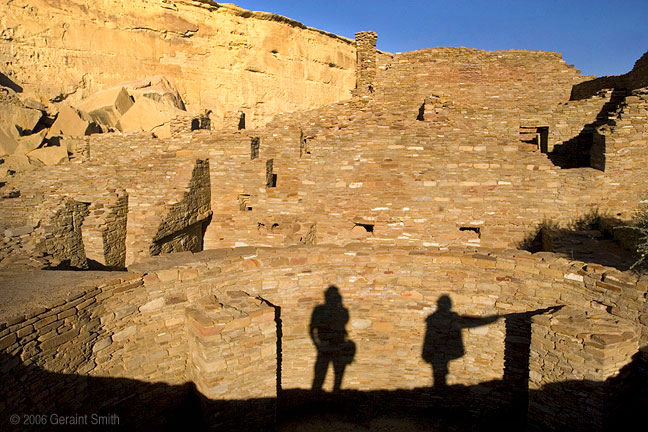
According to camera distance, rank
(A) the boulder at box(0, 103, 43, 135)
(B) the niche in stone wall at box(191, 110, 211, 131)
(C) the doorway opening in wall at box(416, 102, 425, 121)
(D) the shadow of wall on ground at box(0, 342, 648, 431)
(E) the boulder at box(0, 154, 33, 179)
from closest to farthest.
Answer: (D) the shadow of wall on ground at box(0, 342, 648, 431) → (C) the doorway opening in wall at box(416, 102, 425, 121) → (E) the boulder at box(0, 154, 33, 179) → (A) the boulder at box(0, 103, 43, 135) → (B) the niche in stone wall at box(191, 110, 211, 131)

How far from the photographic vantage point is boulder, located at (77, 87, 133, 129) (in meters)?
16.2

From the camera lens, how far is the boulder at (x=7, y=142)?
44.0 ft

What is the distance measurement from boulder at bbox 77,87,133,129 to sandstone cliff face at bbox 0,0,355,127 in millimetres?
1809

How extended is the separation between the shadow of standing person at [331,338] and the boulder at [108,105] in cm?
1395

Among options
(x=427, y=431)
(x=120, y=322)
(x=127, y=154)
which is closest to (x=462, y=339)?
(x=427, y=431)

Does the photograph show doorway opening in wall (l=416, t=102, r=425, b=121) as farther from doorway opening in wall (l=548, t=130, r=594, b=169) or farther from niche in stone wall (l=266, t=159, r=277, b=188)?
niche in stone wall (l=266, t=159, r=277, b=188)

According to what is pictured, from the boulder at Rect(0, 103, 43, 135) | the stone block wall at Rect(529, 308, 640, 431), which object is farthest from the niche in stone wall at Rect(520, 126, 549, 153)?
the boulder at Rect(0, 103, 43, 135)

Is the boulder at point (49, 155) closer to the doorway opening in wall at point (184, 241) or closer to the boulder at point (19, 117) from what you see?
the boulder at point (19, 117)

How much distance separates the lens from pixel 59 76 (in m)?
17.6

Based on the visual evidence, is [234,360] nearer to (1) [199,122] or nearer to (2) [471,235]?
(2) [471,235]

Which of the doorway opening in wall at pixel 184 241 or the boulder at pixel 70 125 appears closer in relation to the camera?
the doorway opening in wall at pixel 184 241

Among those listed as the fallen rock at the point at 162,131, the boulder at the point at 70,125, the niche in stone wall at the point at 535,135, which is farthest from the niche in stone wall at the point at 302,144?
the boulder at the point at 70,125

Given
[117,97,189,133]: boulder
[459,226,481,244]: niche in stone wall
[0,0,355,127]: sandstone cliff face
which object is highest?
[0,0,355,127]: sandstone cliff face

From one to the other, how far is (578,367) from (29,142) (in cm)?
1612
